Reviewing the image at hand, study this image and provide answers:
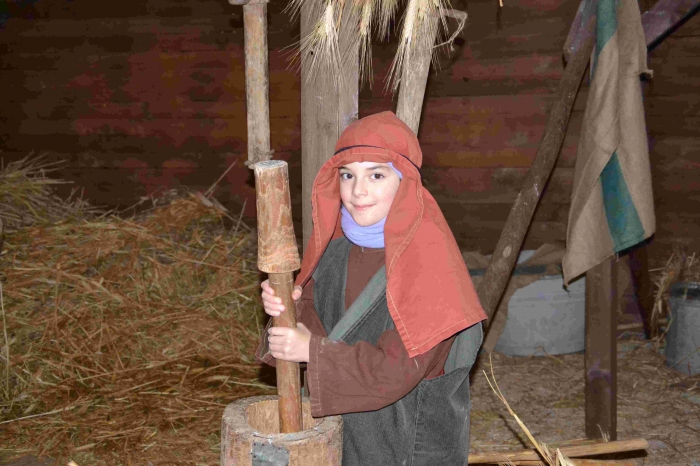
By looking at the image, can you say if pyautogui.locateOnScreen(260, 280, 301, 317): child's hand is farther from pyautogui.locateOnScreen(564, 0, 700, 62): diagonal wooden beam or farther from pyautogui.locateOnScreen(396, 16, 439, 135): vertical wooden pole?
pyautogui.locateOnScreen(564, 0, 700, 62): diagonal wooden beam

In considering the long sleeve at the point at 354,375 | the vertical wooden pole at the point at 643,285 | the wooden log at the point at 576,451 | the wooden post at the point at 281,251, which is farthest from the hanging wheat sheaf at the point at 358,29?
the vertical wooden pole at the point at 643,285

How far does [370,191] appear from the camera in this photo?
2.14 m

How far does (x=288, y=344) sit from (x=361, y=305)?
11.2 inches

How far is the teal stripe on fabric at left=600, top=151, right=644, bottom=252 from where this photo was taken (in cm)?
348

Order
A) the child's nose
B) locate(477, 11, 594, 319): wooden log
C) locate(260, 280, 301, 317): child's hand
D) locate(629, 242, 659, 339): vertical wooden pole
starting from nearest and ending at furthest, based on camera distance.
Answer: locate(260, 280, 301, 317): child's hand → the child's nose → locate(477, 11, 594, 319): wooden log → locate(629, 242, 659, 339): vertical wooden pole

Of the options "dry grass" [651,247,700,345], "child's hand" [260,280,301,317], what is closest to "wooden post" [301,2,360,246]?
"child's hand" [260,280,301,317]

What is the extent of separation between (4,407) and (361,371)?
2.57 meters

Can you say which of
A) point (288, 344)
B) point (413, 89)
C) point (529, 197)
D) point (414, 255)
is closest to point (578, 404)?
point (529, 197)

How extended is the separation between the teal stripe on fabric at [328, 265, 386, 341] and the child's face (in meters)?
0.16

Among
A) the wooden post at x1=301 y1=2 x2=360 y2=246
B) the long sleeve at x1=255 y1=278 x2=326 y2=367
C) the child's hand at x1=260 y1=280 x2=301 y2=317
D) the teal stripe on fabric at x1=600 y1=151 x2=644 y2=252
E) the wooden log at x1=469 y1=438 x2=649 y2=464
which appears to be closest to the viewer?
the child's hand at x1=260 y1=280 x2=301 y2=317

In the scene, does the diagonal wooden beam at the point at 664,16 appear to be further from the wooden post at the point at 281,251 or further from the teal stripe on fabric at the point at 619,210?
the wooden post at the point at 281,251

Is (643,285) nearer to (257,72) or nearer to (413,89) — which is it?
(413,89)

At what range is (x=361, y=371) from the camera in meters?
2.01

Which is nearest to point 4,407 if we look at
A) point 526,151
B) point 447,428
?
point 447,428
